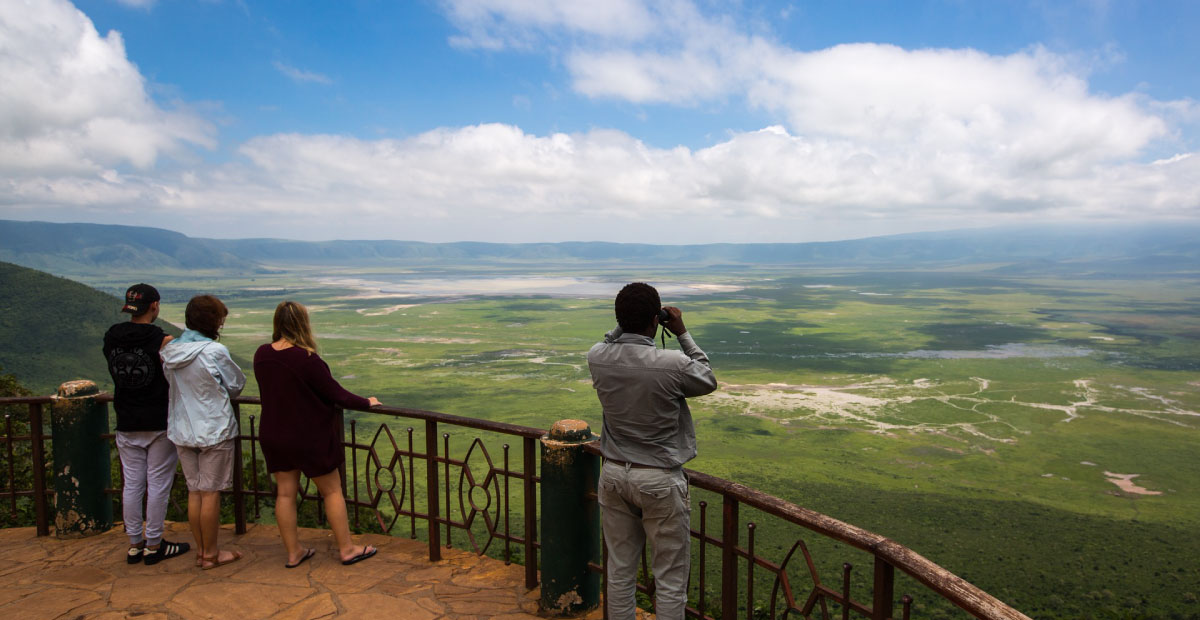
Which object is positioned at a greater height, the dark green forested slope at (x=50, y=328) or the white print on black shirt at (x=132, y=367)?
the white print on black shirt at (x=132, y=367)

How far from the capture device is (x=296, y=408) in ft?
14.9

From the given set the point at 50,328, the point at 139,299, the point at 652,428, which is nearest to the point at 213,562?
the point at 139,299

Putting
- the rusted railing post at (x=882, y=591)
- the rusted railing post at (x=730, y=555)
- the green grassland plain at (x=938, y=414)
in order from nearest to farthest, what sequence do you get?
the rusted railing post at (x=882, y=591) → the rusted railing post at (x=730, y=555) → the green grassland plain at (x=938, y=414)

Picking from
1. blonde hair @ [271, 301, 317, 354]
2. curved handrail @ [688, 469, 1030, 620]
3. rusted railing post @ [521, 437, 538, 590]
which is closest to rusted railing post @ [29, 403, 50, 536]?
blonde hair @ [271, 301, 317, 354]

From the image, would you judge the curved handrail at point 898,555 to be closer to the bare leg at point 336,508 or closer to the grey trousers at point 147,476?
the bare leg at point 336,508

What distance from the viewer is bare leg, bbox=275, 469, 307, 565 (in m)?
4.69

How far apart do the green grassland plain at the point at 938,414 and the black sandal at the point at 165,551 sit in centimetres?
1794

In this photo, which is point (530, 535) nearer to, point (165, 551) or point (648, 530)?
point (648, 530)

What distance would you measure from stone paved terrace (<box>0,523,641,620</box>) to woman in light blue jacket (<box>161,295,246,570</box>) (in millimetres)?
455

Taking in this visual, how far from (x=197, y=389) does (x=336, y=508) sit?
1187mm

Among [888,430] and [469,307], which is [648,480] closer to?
[888,430]

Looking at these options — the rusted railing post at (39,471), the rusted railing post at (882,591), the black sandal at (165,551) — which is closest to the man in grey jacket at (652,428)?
the rusted railing post at (882,591)

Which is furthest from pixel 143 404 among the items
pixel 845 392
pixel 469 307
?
pixel 469 307

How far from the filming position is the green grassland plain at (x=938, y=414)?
22.0 m
